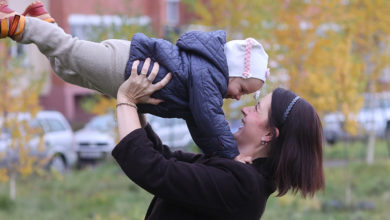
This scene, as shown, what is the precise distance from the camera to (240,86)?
98.1 inches

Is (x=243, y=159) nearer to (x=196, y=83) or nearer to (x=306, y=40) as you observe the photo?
(x=196, y=83)

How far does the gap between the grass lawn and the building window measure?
59.1ft

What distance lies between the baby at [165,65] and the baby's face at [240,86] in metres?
0.03

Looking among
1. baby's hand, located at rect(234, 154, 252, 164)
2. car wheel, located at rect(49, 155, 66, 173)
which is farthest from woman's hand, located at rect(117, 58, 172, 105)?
car wheel, located at rect(49, 155, 66, 173)

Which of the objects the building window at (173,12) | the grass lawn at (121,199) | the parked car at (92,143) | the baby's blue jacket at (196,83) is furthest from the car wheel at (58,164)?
the building window at (173,12)

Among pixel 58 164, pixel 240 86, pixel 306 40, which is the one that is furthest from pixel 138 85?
pixel 58 164

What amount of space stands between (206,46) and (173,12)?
84.7ft

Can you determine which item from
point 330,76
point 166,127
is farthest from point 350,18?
point 166,127

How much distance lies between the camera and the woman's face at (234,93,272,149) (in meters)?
2.50

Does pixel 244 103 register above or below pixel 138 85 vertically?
below

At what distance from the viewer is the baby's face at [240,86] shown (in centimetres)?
247

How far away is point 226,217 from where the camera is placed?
2312 mm

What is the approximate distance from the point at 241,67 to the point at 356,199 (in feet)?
20.8

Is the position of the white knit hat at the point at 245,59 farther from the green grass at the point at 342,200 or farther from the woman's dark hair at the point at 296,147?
the green grass at the point at 342,200
